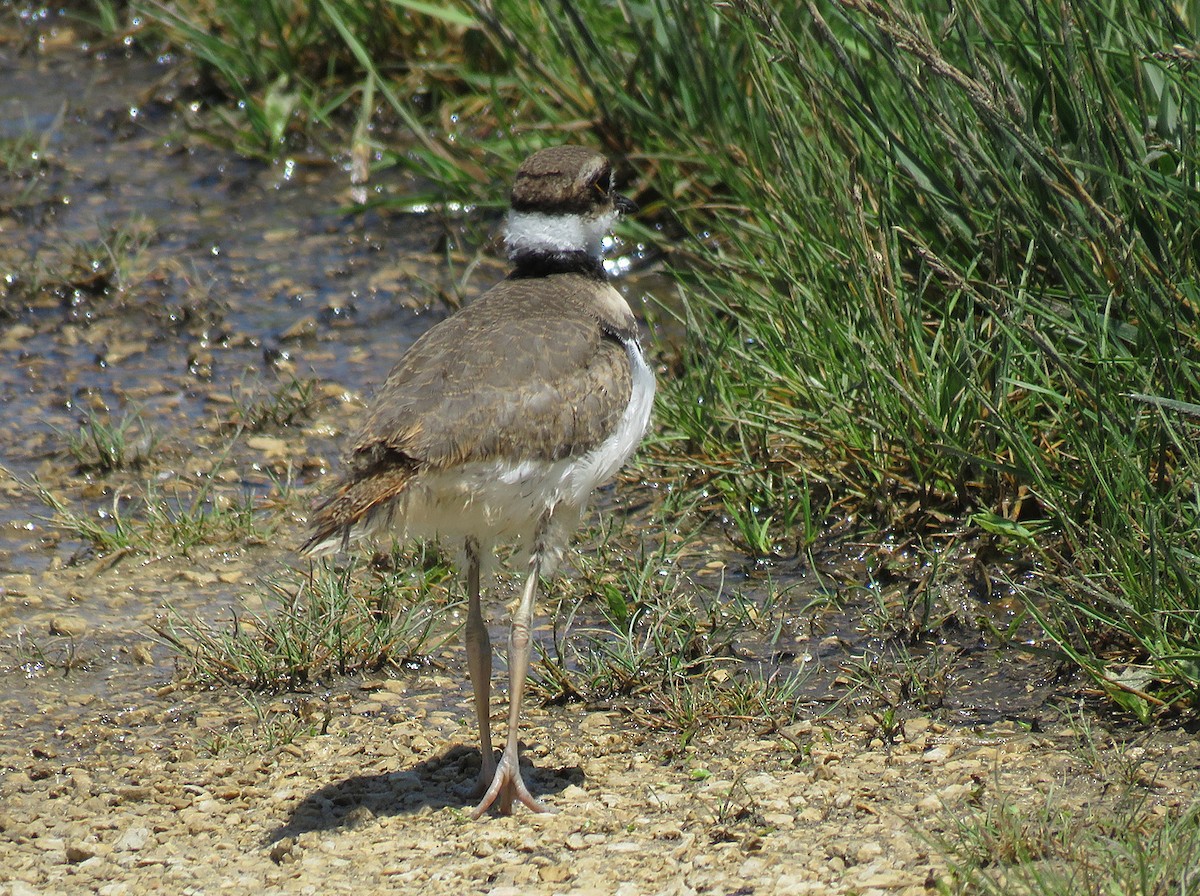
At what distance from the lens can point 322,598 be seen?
4926 mm

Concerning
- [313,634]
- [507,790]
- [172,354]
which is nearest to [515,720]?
[507,790]

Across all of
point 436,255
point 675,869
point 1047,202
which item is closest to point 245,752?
point 675,869

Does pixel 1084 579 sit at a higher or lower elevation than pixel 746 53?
lower

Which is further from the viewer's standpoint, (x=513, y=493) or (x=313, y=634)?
(x=313, y=634)

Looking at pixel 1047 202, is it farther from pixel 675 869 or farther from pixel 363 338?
pixel 363 338

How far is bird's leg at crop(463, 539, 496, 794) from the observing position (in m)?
4.34

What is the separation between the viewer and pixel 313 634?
485 cm

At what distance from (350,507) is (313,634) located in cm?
105

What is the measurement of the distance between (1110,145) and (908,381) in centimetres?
96

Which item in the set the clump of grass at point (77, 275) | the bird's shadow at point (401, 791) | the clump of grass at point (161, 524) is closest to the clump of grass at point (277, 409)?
the clump of grass at point (161, 524)

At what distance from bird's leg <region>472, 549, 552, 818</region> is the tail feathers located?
1.88 feet

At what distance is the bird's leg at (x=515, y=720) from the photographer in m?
4.17

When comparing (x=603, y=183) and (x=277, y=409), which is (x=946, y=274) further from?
(x=277, y=409)

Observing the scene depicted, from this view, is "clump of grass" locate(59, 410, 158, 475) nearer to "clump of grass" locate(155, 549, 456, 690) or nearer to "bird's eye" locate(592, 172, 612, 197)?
"clump of grass" locate(155, 549, 456, 690)
